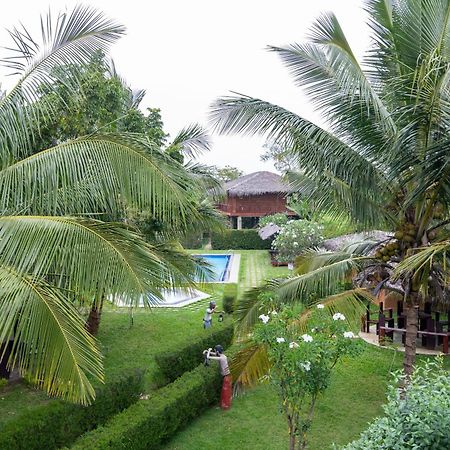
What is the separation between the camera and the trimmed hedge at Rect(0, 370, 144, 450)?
4.73 meters

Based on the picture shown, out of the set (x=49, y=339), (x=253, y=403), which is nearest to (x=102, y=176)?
(x=49, y=339)

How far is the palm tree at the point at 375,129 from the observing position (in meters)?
4.93

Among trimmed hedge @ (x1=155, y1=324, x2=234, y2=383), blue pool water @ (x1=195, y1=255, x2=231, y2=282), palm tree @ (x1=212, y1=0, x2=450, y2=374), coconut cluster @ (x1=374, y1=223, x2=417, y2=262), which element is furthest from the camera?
blue pool water @ (x1=195, y1=255, x2=231, y2=282)

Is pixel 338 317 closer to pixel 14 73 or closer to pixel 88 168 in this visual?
pixel 88 168

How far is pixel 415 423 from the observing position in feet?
8.86

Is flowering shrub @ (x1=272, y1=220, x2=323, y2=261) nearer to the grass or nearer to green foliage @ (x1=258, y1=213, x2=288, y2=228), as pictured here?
green foliage @ (x1=258, y1=213, x2=288, y2=228)

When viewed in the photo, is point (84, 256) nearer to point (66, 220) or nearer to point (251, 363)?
point (66, 220)

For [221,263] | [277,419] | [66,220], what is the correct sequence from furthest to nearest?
[221,263], [277,419], [66,220]

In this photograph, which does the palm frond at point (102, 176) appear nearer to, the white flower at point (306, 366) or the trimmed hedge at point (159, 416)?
the white flower at point (306, 366)

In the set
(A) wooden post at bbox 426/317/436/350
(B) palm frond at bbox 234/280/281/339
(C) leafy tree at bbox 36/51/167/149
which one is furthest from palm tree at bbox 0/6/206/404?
(A) wooden post at bbox 426/317/436/350

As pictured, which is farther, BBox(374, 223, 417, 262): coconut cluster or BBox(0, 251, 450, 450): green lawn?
BBox(0, 251, 450, 450): green lawn

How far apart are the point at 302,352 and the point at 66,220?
261 centimetres

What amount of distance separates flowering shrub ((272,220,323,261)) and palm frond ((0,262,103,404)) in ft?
55.3

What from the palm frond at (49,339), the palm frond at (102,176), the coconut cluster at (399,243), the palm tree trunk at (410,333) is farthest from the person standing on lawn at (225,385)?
the palm frond at (49,339)
